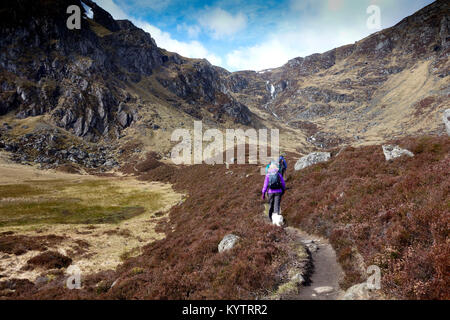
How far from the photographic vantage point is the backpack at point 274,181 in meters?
11.8

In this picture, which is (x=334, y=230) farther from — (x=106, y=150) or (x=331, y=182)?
(x=106, y=150)

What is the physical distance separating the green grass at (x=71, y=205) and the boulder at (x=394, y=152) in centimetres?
3123

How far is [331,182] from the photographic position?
53.9 ft

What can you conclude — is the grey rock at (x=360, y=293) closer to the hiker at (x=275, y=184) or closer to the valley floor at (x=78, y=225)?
the hiker at (x=275, y=184)

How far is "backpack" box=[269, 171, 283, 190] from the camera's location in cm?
1181

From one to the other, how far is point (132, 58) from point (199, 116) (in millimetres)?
77654

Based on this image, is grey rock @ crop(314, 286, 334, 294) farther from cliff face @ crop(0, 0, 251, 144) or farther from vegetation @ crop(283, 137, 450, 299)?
cliff face @ crop(0, 0, 251, 144)

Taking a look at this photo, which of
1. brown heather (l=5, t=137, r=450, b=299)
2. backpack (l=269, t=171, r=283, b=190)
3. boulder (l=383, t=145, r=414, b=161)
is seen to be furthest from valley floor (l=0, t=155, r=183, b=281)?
boulder (l=383, t=145, r=414, b=161)

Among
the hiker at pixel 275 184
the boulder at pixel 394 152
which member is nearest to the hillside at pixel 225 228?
the boulder at pixel 394 152

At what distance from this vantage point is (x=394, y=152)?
57.0ft

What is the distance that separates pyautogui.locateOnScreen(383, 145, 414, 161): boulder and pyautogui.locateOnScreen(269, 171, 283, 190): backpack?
11.3 meters

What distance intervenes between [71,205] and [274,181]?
121 ft

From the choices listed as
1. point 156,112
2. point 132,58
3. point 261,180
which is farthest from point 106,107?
point 261,180

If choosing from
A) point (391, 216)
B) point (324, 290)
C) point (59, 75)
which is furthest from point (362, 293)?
point (59, 75)
